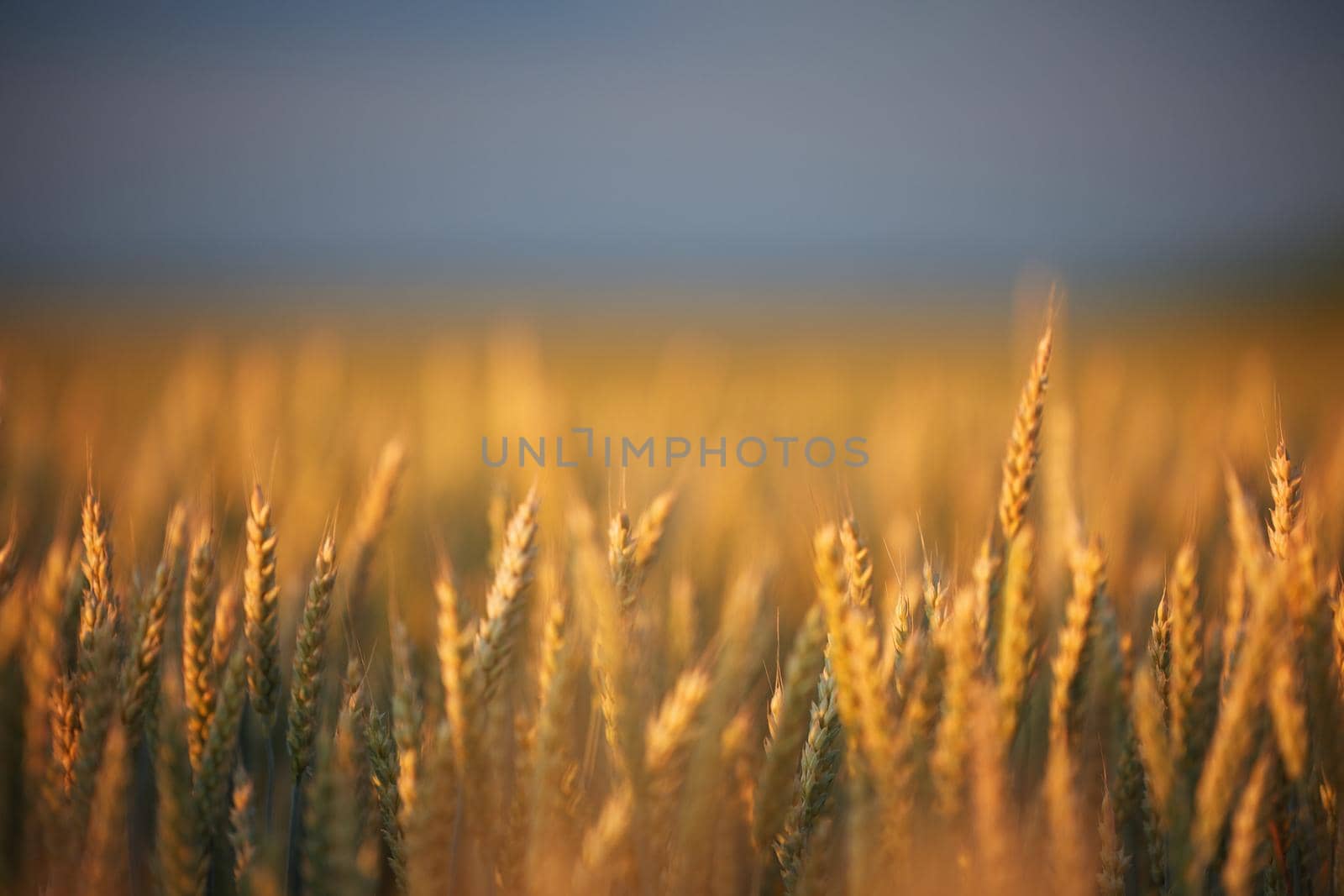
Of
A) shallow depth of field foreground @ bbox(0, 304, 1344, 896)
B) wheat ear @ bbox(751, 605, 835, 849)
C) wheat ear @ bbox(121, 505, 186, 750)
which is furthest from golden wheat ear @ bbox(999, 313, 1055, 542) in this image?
wheat ear @ bbox(121, 505, 186, 750)

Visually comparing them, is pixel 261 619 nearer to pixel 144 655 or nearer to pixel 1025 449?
pixel 144 655

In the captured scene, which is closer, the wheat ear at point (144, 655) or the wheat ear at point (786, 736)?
the wheat ear at point (786, 736)

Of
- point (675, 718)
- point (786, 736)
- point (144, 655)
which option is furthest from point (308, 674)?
point (786, 736)

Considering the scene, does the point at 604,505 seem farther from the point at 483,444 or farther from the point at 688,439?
the point at 483,444

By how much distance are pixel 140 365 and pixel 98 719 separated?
608cm

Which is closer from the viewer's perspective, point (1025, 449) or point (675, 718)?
point (675, 718)

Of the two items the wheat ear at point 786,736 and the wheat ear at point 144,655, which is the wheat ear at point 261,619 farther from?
the wheat ear at point 786,736

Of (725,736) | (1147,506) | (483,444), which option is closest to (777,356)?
(483,444)

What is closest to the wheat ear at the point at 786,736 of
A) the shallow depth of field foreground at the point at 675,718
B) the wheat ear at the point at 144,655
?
the shallow depth of field foreground at the point at 675,718

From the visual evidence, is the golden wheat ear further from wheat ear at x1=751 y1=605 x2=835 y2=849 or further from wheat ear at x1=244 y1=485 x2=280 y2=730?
wheat ear at x1=244 y1=485 x2=280 y2=730

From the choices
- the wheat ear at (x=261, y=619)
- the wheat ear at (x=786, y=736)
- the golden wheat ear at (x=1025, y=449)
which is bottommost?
the wheat ear at (x=786, y=736)

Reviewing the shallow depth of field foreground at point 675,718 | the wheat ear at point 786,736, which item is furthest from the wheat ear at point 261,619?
the wheat ear at point 786,736

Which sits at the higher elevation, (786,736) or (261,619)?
(261,619)

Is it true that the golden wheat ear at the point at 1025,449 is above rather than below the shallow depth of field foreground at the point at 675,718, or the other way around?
above
